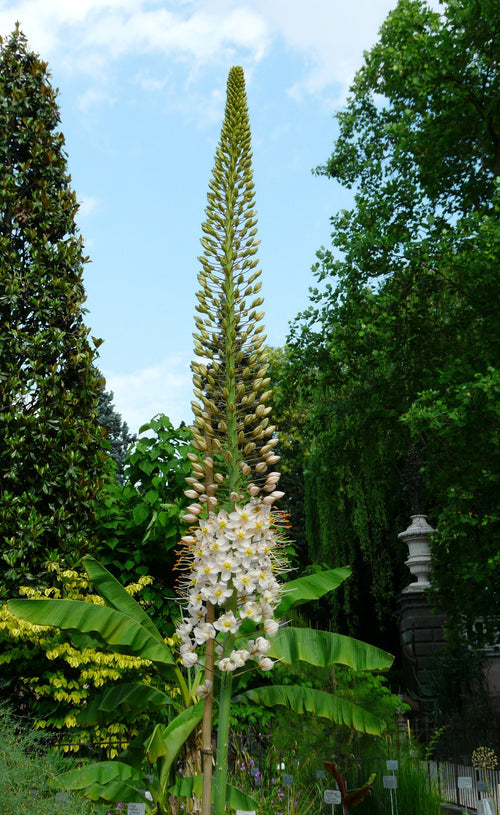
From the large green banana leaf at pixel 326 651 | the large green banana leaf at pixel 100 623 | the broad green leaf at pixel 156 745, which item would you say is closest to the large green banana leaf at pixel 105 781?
the large green banana leaf at pixel 100 623

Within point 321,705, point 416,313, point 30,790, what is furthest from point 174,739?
point 416,313

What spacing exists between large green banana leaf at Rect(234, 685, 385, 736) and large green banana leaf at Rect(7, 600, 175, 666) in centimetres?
93

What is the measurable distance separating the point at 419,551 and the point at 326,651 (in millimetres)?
11439

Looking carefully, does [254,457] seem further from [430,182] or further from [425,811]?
[430,182]

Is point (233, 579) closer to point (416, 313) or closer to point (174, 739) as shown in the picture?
point (174, 739)

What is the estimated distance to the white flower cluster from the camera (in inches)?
181

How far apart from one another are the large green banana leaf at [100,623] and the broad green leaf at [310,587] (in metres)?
1.12

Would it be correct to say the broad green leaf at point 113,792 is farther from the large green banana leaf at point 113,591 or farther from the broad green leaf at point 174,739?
the large green banana leaf at point 113,591

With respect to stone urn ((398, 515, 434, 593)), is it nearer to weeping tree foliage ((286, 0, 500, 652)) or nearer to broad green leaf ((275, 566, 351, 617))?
weeping tree foliage ((286, 0, 500, 652))

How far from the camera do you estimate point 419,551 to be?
17438 mm

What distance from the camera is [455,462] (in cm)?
1264

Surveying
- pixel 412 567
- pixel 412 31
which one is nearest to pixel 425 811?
pixel 412 567

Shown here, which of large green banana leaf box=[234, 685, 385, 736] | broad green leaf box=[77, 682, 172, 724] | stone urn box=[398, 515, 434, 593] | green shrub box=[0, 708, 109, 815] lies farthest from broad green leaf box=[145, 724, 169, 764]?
stone urn box=[398, 515, 434, 593]

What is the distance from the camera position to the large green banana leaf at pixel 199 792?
5629mm
